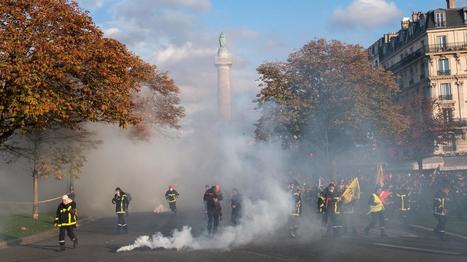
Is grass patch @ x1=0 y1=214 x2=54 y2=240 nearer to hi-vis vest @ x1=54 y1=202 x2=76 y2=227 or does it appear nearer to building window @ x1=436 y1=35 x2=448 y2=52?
hi-vis vest @ x1=54 y1=202 x2=76 y2=227

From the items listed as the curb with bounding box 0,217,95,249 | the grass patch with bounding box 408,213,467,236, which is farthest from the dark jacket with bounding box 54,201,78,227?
the grass patch with bounding box 408,213,467,236

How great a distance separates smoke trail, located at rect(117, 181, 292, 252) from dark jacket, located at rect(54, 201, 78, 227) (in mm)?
2166

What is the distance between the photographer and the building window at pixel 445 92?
63.1m

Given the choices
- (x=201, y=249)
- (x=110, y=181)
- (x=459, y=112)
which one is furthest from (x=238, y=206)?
(x=459, y=112)

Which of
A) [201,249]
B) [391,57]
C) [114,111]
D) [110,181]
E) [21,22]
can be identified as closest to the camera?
[201,249]

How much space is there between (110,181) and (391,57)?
52.3 meters

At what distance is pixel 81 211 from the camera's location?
109 feet

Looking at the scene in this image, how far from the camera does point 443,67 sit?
63.7 metres

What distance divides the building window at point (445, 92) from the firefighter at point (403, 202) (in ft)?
149

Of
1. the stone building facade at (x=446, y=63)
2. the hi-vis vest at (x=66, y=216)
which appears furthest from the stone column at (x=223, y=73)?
the hi-vis vest at (x=66, y=216)

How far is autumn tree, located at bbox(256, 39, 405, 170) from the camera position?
121 feet

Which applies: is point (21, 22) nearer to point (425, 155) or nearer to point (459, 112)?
point (425, 155)

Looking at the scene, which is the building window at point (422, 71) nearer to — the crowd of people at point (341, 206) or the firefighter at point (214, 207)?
the crowd of people at point (341, 206)

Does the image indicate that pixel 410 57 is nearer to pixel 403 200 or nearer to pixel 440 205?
pixel 403 200
